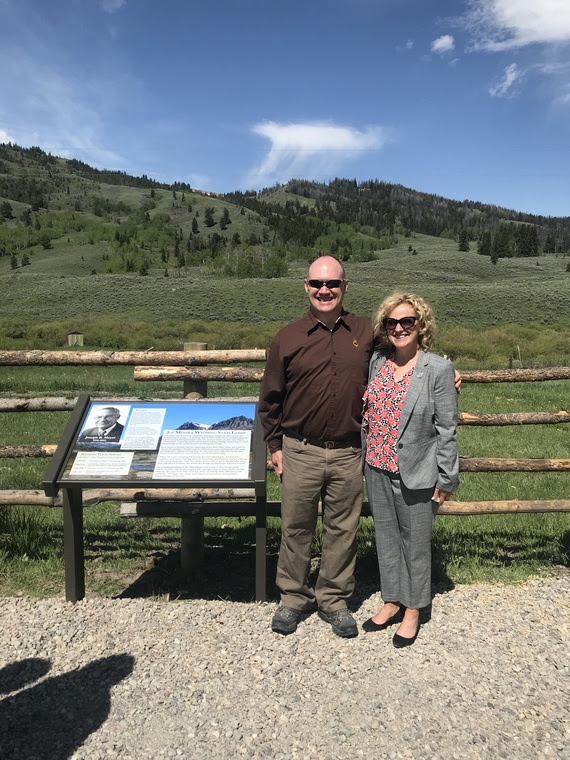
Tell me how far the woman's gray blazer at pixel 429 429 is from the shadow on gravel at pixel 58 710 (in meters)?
2.08

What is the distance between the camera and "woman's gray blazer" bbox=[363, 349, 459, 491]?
3.35 m

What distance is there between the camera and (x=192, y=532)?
463 centimetres

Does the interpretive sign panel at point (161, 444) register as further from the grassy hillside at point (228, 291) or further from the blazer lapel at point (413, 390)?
the grassy hillside at point (228, 291)

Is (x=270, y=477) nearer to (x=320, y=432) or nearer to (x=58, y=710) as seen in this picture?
(x=320, y=432)

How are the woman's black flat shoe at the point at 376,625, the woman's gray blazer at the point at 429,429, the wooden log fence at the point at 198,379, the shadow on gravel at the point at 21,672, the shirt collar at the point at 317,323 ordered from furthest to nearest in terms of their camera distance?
the wooden log fence at the point at 198,379 → the woman's black flat shoe at the point at 376,625 → the shirt collar at the point at 317,323 → the woman's gray blazer at the point at 429,429 → the shadow on gravel at the point at 21,672

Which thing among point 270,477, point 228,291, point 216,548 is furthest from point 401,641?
point 228,291

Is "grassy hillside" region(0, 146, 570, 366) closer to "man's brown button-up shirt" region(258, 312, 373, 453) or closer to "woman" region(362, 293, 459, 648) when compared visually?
"woman" region(362, 293, 459, 648)

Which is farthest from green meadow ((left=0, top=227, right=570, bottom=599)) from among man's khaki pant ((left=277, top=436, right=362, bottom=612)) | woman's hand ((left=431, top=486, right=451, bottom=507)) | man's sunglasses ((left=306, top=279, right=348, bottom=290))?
man's sunglasses ((left=306, top=279, right=348, bottom=290))

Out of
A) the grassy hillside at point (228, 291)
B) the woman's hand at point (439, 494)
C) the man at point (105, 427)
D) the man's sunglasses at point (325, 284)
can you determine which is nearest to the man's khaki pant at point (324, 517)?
the woman's hand at point (439, 494)

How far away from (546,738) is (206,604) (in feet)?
7.48

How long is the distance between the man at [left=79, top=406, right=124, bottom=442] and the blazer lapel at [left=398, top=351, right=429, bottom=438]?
202 centimetres

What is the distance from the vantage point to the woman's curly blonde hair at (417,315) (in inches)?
134

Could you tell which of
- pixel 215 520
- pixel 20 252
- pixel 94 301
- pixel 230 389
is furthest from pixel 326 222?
pixel 215 520

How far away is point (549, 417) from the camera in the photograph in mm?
5074
